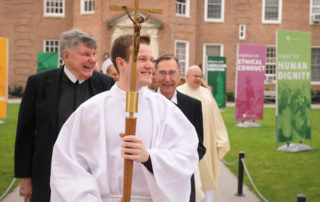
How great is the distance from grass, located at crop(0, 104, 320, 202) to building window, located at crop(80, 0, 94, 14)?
15.0m

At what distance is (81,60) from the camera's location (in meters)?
3.70

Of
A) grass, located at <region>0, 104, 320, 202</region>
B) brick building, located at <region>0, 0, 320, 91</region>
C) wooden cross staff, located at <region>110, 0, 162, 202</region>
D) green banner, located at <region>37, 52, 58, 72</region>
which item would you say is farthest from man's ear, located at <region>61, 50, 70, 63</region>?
brick building, located at <region>0, 0, 320, 91</region>

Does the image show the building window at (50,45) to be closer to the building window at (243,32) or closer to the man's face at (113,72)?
the building window at (243,32)

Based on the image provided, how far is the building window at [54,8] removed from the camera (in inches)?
1249

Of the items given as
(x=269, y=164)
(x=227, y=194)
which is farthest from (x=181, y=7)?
(x=227, y=194)

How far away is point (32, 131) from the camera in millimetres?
3785

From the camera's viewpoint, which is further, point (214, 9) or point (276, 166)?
point (214, 9)

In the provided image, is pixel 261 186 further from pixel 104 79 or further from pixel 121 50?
pixel 121 50

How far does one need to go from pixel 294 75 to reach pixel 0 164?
7304mm

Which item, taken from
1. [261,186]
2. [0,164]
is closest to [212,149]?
[261,186]

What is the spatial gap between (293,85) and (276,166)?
2.81 metres

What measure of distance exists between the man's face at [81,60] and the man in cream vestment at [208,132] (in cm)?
316

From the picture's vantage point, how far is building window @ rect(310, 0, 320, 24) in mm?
33031

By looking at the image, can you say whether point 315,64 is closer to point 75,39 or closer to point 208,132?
point 208,132
